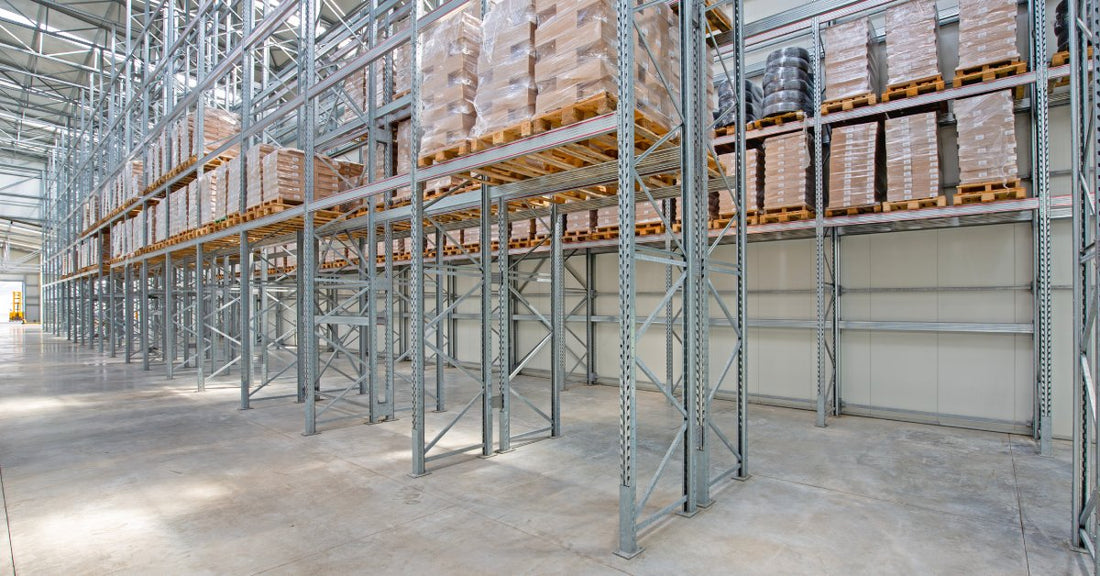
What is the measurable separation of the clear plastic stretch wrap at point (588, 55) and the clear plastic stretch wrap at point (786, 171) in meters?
4.35

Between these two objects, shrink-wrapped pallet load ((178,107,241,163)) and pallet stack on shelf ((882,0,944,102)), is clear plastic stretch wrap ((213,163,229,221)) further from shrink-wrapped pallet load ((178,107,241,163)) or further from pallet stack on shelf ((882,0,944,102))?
pallet stack on shelf ((882,0,944,102))

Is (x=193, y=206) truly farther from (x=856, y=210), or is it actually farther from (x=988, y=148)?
(x=988, y=148)

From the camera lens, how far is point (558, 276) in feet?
24.6

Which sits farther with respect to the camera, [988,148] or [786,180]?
[786,180]

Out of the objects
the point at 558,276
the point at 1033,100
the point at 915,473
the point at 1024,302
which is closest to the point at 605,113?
the point at 558,276

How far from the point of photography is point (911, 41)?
25.1 feet

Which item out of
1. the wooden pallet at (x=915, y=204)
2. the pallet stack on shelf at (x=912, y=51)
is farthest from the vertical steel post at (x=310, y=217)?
the pallet stack on shelf at (x=912, y=51)

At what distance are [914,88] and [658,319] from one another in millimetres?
5659

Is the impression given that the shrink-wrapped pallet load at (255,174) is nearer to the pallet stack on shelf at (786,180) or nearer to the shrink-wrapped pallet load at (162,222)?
the shrink-wrapped pallet load at (162,222)

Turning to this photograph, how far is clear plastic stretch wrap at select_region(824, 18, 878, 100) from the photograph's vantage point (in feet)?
26.6

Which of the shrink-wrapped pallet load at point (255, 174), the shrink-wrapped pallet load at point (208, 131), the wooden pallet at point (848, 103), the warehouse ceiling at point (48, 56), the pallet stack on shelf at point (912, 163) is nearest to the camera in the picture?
the pallet stack on shelf at point (912, 163)

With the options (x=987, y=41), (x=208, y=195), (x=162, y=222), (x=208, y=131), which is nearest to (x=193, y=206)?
(x=208, y=195)

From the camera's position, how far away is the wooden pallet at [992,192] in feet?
22.3

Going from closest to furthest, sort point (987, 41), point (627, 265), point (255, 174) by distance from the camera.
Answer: point (627, 265)
point (987, 41)
point (255, 174)
